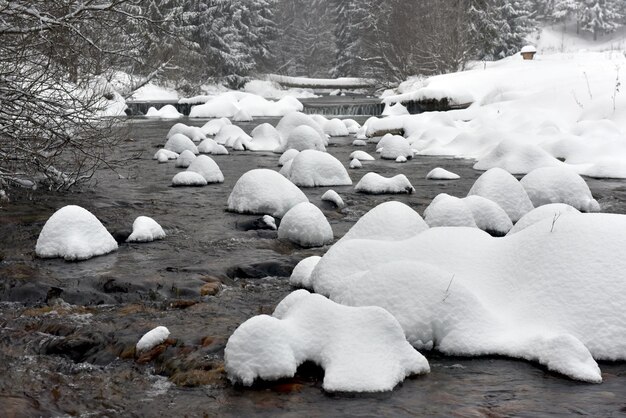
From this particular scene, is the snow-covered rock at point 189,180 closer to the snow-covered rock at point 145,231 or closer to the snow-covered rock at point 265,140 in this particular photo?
the snow-covered rock at point 145,231

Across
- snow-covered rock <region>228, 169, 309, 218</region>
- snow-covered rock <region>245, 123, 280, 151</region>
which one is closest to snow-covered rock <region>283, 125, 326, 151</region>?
snow-covered rock <region>245, 123, 280, 151</region>

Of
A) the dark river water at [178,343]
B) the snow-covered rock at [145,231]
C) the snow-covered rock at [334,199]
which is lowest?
the dark river water at [178,343]

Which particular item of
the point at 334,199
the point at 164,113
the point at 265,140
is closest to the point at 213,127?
the point at 265,140

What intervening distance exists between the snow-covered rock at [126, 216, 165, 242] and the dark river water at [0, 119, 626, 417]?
0.14m

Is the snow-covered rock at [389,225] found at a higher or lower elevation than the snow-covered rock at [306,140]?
lower

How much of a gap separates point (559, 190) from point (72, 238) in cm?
652

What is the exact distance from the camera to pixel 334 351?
4.00 metres

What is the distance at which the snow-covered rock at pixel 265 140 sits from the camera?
16906mm

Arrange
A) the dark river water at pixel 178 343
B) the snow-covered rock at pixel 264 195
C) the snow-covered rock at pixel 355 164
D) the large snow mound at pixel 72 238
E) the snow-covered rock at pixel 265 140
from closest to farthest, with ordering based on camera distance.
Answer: the dark river water at pixel 178 343 < the large snow mound at pixel 72 238 < the snow-covered rock at pixel 264 195 < the snow-covered rock at pixel 355 164 < the snow-covered rock at pixel 265 140

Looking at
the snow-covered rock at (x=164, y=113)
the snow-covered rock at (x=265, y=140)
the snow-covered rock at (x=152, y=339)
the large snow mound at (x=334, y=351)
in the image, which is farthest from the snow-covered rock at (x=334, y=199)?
the snow-covered rock at (x=164, y=113)

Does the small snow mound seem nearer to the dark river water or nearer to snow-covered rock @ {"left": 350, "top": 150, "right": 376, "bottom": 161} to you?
the dark river water

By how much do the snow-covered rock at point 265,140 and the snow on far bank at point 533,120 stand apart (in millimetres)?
3690

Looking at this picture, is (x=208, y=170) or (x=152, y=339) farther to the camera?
(x=208, y=170)

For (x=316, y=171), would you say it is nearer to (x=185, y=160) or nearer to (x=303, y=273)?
(x=185, y=160)
